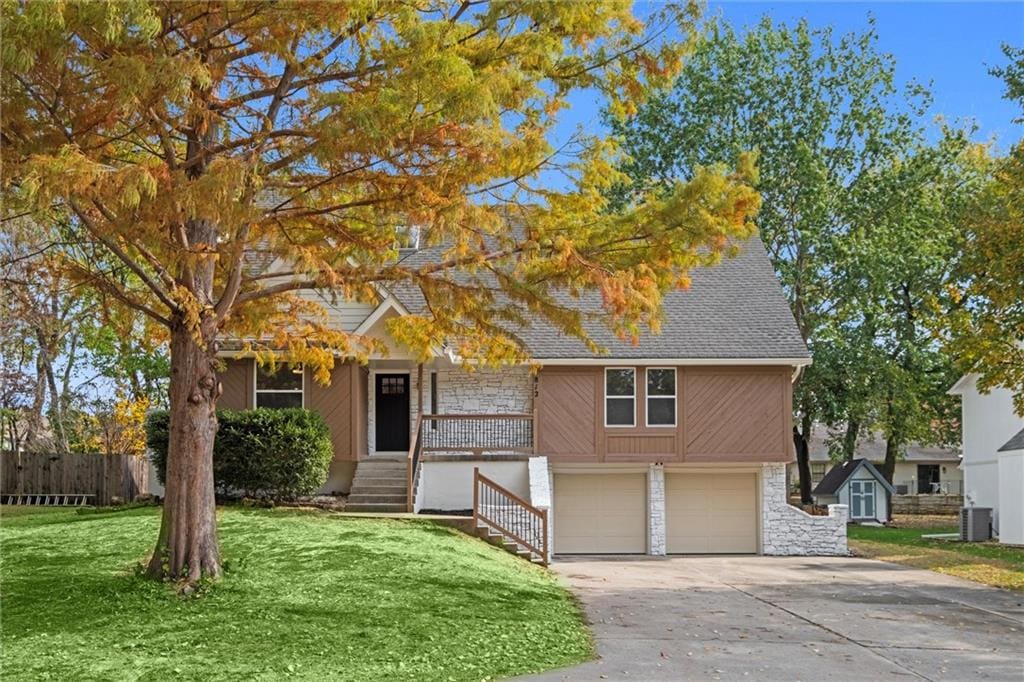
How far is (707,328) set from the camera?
25891 millimetres

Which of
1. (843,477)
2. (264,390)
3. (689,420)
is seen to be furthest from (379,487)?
(843,477)

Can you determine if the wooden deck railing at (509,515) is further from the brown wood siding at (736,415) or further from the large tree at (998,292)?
the large tree at (998,292)

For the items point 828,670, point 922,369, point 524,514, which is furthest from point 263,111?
point 922,369

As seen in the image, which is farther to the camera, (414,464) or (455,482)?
(455,482)

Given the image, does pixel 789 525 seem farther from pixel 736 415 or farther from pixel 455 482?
pixel 455 482

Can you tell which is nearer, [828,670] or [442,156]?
[828,670]

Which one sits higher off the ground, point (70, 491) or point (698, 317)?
point (698, 317)

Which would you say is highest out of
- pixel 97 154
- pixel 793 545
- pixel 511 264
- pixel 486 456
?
pixel 97 154

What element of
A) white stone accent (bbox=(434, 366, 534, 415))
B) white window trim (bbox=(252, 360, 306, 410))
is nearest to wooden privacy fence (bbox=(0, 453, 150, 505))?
white window trim (bbox=(252, 360, 306, 410))

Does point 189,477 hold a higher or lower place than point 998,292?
lower

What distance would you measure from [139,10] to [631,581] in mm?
11694

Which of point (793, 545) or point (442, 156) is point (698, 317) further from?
point (442, 156)

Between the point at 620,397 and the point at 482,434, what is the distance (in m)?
3.26

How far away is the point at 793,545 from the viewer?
25.0m
